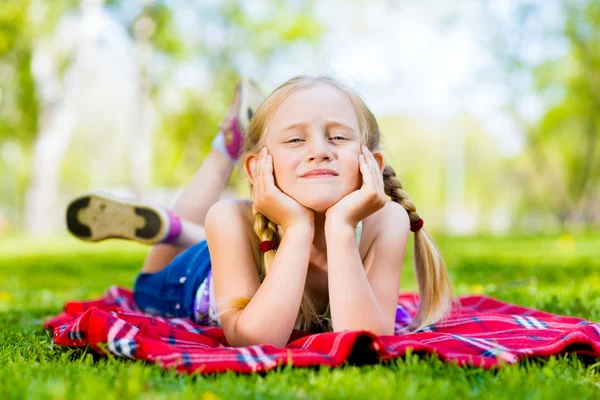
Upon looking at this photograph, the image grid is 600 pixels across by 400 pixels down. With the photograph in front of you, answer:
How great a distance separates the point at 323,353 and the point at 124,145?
3559 centimetres

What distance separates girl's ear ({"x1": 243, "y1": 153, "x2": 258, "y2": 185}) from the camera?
247 cm

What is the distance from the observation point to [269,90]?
23.7 meters

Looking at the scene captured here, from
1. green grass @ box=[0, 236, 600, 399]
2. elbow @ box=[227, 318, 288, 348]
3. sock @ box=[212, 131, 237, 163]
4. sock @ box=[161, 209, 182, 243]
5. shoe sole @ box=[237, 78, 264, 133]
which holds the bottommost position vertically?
green grass @ box=[0, 236, 600, 399]

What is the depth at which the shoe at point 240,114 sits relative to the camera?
11.7 feet

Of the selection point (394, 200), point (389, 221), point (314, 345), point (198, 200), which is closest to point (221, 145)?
point (198, 200)

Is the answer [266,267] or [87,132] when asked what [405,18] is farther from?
[87,132]

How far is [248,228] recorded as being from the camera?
2.34 m

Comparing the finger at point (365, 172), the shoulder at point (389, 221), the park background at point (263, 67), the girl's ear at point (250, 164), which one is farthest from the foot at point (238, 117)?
the park background at point (263, 67)

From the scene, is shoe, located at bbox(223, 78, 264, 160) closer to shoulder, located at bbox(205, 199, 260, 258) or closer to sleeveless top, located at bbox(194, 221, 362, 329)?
sleeveless top, located at bbox(194, 221, 362, 329)

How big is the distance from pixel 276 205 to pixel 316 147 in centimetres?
25

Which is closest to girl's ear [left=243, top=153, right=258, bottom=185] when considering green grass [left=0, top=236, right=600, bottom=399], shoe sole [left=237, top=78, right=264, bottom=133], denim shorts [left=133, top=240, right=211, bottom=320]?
denim shorts [left=133, top=240, right=211, bottom=320]

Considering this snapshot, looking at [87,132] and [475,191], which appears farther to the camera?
[475,191]

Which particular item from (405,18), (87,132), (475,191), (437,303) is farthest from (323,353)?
(475,191)

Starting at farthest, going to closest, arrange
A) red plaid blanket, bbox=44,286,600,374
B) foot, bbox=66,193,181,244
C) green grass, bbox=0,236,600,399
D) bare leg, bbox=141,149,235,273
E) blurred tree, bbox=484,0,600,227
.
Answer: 1. blurred tree, bbox=484,0,600,227
2. bare leg, bbox=141,149,235,273
3. foot, bbox=66,193,181,244
4. red plaid blanket, bbox=44,286,600,374
5. green grass, bbox=0,236,600,399
